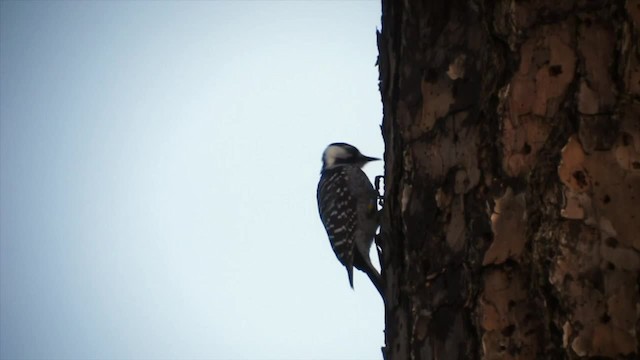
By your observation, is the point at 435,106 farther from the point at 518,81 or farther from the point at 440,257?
the point at 440,257

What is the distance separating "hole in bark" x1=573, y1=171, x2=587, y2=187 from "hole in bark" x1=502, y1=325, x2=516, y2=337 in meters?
0.44

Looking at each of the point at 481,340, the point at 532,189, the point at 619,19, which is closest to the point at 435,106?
the point at 532,189

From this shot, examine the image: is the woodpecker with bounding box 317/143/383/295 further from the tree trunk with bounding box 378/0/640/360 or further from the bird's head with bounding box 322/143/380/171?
the tree trunk with bounding box 378/0/640/360

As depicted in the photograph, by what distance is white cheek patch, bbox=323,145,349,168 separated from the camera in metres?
7.19

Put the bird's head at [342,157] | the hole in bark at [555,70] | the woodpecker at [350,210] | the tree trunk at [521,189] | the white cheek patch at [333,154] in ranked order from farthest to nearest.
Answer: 1. the white cheek patch at [333,154]
2. the bird's head at [342,157]
3. the woodpecker at [350,210]
4. the hole in bark at [555,70]
5. the tree trunk at [521,189]

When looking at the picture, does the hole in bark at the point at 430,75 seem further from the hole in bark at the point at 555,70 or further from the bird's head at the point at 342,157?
the bird's head at the point at 342,157

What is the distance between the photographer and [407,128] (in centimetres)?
227

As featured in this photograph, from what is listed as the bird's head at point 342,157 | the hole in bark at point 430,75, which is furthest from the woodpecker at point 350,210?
the hole in bark at point 430,75

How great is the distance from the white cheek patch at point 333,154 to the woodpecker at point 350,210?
5 cm

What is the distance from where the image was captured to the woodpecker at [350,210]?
21.0ft

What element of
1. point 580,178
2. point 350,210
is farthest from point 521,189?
point 350,210

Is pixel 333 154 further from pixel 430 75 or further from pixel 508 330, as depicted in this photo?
pixel 508 330

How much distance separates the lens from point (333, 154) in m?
7.34

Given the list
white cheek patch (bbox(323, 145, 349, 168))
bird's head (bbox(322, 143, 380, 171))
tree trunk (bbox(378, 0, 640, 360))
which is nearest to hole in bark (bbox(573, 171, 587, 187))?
tree trunk (bbox(378, 0, 640, 360))
